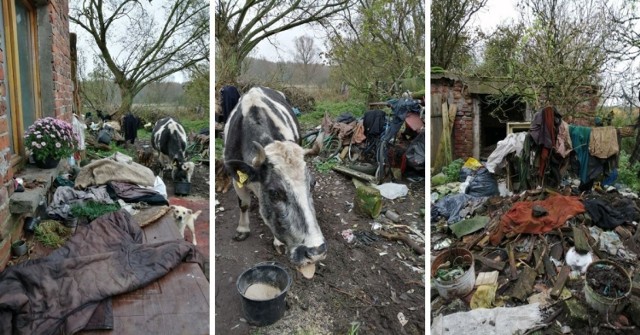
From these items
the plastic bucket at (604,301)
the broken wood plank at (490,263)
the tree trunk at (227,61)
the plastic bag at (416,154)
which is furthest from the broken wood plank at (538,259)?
the tree trunk at (227,61)

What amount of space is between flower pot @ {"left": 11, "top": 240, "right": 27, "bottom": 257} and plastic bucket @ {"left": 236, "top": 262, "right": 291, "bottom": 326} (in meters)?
1.23

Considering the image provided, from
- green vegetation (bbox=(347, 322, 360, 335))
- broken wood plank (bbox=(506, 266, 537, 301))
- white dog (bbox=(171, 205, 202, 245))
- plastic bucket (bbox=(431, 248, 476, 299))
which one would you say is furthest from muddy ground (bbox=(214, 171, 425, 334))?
broken wood plank (bbox=(506, 266, 537, 301))

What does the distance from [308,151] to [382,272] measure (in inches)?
27.2

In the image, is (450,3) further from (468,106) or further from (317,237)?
(317,237)

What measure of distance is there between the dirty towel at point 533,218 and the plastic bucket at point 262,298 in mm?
1767

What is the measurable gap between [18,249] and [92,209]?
2.21 ft

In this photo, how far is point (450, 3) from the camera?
91.2 inches

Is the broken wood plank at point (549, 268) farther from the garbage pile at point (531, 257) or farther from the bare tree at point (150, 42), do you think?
the bare tree at point (150, 42)

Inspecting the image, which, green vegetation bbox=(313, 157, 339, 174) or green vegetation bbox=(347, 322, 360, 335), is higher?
green vegetation bbox=(313, 157, 339, 174)

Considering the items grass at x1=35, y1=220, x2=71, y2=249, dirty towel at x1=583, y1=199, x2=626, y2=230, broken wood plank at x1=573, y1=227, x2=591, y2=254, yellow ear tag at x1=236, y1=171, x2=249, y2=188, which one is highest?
yellow ear tag at x1=236, y1=171, x2=249, y2=188

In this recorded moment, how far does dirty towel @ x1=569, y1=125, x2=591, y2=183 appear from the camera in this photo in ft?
9.97

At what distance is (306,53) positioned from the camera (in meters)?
2.02

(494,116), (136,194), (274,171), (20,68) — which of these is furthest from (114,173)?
(494,116)

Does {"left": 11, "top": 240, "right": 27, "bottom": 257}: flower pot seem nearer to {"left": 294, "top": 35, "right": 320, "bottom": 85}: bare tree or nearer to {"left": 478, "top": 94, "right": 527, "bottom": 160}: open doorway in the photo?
{"left": 294, "top": 35, "right": 320, "bottom": 85}: bare tree
